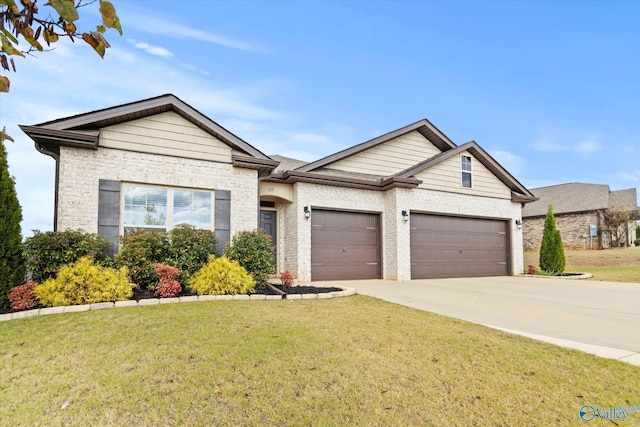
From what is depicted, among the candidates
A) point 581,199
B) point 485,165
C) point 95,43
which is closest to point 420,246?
point 485,165

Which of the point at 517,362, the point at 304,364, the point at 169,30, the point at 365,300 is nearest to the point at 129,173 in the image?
the point at 169,30

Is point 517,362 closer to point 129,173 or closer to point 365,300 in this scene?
point 365,300

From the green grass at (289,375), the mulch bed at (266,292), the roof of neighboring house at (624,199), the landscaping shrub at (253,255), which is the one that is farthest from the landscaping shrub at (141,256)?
the roof of neighboring house at (624,199)

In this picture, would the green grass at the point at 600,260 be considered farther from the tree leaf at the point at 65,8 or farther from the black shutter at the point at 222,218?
the tree leaf at the point at 65,8

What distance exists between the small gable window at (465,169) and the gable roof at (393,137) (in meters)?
1.88

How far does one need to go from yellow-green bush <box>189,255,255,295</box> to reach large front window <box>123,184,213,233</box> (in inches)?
79.2

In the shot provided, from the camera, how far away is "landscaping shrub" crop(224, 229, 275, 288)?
8.34 metres

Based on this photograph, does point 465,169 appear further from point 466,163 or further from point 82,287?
point 82,287

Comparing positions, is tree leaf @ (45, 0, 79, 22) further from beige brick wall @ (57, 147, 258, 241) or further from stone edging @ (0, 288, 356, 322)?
beige brick wall @ (57, 147, 258, 241)

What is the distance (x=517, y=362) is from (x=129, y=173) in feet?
28.8

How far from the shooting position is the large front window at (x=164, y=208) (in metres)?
8.67

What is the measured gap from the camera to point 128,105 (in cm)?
862

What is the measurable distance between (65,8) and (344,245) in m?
11.4

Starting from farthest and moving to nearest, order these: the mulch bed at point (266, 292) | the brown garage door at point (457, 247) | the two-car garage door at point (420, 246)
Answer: the brown garage door at point (457, 247) → the two-car garage door at point (420, 246) → the mulch bed at point (266, 292)
